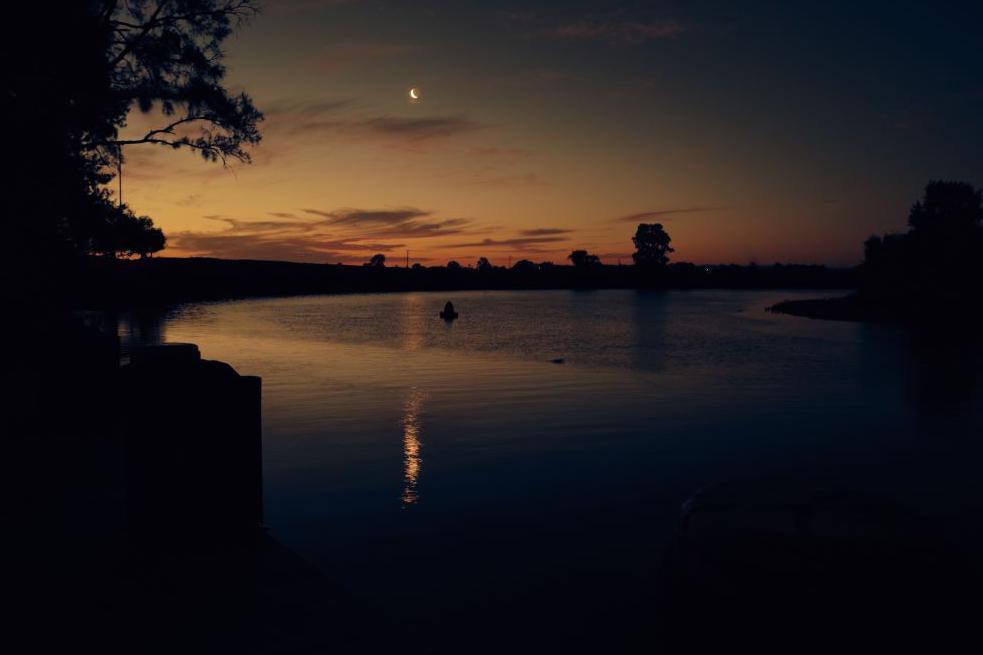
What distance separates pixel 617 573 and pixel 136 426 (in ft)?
17.7

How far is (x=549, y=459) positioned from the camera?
13.5 metres

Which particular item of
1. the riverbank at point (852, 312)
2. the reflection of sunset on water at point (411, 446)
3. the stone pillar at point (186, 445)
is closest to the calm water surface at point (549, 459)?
the reflection of sunset on water at point (411, 446)

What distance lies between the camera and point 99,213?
21.2 m

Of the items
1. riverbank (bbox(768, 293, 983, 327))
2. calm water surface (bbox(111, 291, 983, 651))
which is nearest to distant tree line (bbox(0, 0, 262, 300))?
calm water surface (bbox(111, 291, 983, 651))

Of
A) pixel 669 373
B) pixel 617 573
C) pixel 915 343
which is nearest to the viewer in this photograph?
pixel 617 573

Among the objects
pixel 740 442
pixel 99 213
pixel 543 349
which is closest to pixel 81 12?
pixel 99 213

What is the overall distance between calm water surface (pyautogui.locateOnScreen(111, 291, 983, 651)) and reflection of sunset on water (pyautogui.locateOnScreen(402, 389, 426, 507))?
6 centimetres

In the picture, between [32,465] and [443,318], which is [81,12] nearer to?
[32,465]

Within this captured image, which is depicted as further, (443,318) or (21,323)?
(443,318)

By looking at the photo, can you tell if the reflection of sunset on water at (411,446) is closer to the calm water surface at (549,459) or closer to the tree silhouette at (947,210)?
the calm water surface at (549,459)

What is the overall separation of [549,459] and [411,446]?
3173mm

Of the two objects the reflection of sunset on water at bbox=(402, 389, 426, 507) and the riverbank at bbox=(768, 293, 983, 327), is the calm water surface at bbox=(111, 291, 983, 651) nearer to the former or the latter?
the reflection of sunset on water at bbox=(402, 389, 426, 507)

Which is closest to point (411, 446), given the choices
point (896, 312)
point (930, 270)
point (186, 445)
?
point (186, 445)

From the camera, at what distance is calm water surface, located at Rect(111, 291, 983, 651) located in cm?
785
